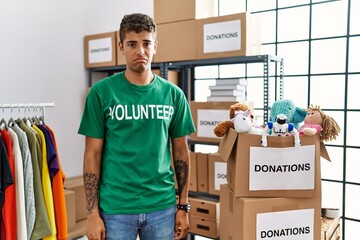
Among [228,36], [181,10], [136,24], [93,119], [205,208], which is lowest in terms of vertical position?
[205,208]

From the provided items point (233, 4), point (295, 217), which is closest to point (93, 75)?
point (233, 4)

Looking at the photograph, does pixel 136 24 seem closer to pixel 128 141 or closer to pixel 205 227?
pixel 128 141

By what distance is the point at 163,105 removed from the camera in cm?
135

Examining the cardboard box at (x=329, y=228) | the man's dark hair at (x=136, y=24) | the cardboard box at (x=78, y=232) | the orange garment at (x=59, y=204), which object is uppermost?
the man's dark hair at (x=136, y=24)

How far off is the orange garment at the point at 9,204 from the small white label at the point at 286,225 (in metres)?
1.23

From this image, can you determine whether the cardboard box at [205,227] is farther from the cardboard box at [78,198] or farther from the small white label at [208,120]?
the cardboard box at [78,198]

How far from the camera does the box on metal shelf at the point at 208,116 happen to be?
90.9 inches

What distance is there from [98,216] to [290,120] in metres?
0.92

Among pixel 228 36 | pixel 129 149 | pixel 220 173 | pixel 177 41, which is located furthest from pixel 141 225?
pixel 177 41

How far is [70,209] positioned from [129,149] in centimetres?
128

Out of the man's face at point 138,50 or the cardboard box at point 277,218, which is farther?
the cardboard box at point 277,218

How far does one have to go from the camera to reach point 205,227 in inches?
94.3

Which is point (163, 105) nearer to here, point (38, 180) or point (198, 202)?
point (38, 180)

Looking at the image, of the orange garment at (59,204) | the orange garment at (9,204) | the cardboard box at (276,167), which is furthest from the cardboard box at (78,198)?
the cardboard box at (276,167)
